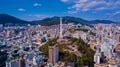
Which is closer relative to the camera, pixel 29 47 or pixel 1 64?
pixel 1 64

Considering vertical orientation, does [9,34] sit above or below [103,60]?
above

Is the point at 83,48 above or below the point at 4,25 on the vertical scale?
below

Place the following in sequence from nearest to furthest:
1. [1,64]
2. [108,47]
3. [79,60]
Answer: [1,64] < [79,60] < [108,47]

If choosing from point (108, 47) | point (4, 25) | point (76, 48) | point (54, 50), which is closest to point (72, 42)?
point (76, 48)

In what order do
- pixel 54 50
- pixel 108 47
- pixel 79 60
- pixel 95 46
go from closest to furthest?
pixel 79 60, pixel 54 50, pixel 108 47, pixel 95 46

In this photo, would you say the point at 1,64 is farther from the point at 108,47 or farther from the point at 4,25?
the point at 4,25

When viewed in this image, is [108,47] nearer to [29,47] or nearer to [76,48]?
[76,48]

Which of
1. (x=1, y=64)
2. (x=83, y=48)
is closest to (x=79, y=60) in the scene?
(x=83, y=48)

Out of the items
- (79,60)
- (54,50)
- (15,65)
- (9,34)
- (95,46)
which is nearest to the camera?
Result: (15,65)

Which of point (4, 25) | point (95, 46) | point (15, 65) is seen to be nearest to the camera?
point (15, 65)
